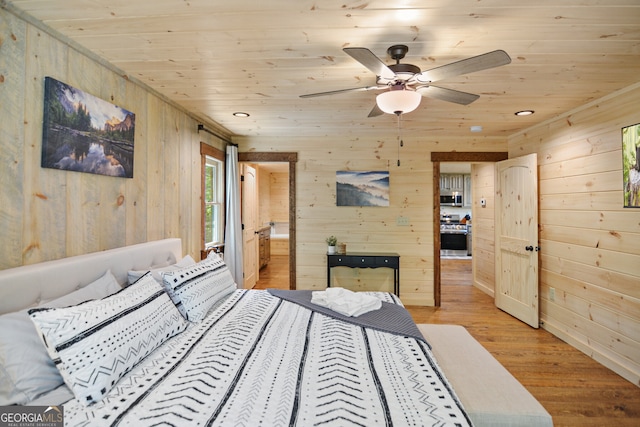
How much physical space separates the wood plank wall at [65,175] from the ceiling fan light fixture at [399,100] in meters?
1.89

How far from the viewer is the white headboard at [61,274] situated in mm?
1312

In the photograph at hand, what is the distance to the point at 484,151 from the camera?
4.25m

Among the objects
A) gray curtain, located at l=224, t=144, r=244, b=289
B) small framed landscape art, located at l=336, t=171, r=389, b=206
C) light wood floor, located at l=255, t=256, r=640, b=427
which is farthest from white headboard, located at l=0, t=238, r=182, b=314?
light wood floor, located at l=255, t=256, r=640, b=427

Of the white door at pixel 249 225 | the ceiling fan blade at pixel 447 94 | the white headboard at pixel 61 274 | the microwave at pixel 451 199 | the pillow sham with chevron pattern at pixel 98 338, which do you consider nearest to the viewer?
the pillow sham with chevron pattern at pixel 98 338

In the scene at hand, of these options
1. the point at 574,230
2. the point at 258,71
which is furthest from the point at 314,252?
Answer: the point at 574,230

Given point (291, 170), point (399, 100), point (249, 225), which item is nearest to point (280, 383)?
point (399, 100)

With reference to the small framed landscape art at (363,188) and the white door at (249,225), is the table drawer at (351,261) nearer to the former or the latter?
the small framed landscape art at (363,188)

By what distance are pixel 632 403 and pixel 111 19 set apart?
415cm

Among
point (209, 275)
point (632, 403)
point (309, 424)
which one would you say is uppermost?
point (209, 275)

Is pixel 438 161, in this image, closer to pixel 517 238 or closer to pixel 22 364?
pixel 517 238

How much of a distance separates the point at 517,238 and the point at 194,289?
148 inches

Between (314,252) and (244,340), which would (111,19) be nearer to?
(244,340)

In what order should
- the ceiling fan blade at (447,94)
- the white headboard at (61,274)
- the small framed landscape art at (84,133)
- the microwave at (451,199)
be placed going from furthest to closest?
1. the microwave at (451,199)
2. the ceiling fan blade at (447,94)
3. the small framed landscape art at (84,133)
4. the white headboard at (61,274)

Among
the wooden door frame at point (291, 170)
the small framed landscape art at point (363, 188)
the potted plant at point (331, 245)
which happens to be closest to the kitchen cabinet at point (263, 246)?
the wooden door frame at point (291, 170)
